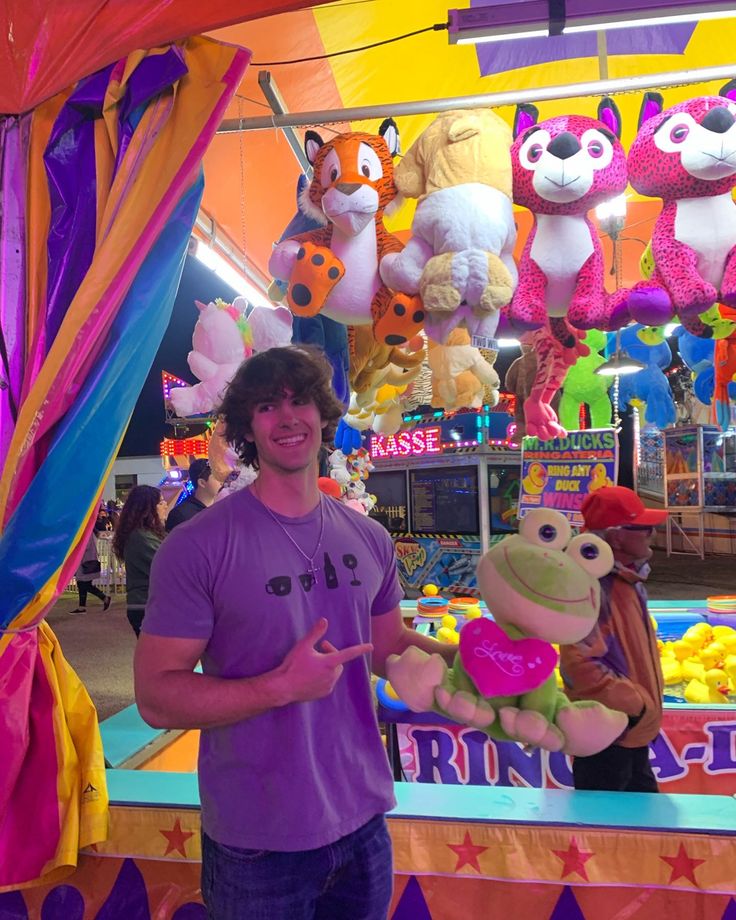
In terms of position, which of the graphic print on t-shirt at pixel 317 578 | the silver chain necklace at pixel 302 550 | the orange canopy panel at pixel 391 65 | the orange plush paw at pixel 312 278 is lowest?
the graphic print on t-shirt at pixel 317 578

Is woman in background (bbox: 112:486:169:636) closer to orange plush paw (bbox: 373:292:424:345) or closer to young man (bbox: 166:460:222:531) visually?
young man (bbox: 166:460:222:531)

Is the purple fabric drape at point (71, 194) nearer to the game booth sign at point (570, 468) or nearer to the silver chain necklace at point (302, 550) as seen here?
the silver chain necklace at point (302, 550)

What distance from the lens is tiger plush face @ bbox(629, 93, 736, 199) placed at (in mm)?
2016

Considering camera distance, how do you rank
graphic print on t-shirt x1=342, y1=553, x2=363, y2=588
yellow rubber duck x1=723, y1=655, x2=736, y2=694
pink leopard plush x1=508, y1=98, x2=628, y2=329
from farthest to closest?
yellow rubber duck x1=723, y1=655, x2=736, y2=694 < pink leopard plush x1=508, y1=98, x2=628, y2=329 < graphic print on t-shirt x1=342, y1=553, x2=363, y2=588

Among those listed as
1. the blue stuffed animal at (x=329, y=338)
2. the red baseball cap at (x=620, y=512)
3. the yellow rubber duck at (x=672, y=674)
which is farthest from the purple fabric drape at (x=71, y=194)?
the yellow rubber duck at (x=672, y=674)

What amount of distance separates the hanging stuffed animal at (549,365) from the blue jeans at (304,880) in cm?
191

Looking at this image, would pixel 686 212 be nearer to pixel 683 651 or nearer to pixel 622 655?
pixel 622 655

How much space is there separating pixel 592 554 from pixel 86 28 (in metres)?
1.64

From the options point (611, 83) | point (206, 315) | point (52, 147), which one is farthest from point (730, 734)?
point (52, 147)

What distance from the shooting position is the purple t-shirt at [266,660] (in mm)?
1089

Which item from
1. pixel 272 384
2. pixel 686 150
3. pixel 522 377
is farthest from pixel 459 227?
pixel 522 377

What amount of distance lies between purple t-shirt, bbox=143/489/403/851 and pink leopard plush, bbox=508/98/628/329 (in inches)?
56.1

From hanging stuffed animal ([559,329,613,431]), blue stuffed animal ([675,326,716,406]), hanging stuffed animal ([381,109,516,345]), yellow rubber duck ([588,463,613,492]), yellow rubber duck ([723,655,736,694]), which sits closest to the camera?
hanging stuffed animal ([381,109,516,345])

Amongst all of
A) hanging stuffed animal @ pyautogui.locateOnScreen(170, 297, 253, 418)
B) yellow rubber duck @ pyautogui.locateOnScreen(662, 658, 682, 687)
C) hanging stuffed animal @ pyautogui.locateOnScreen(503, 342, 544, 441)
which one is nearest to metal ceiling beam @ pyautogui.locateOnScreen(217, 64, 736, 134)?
hanging stuffed animal @ pyautogui.locateOnScreen(170, 297, 253, 418)
